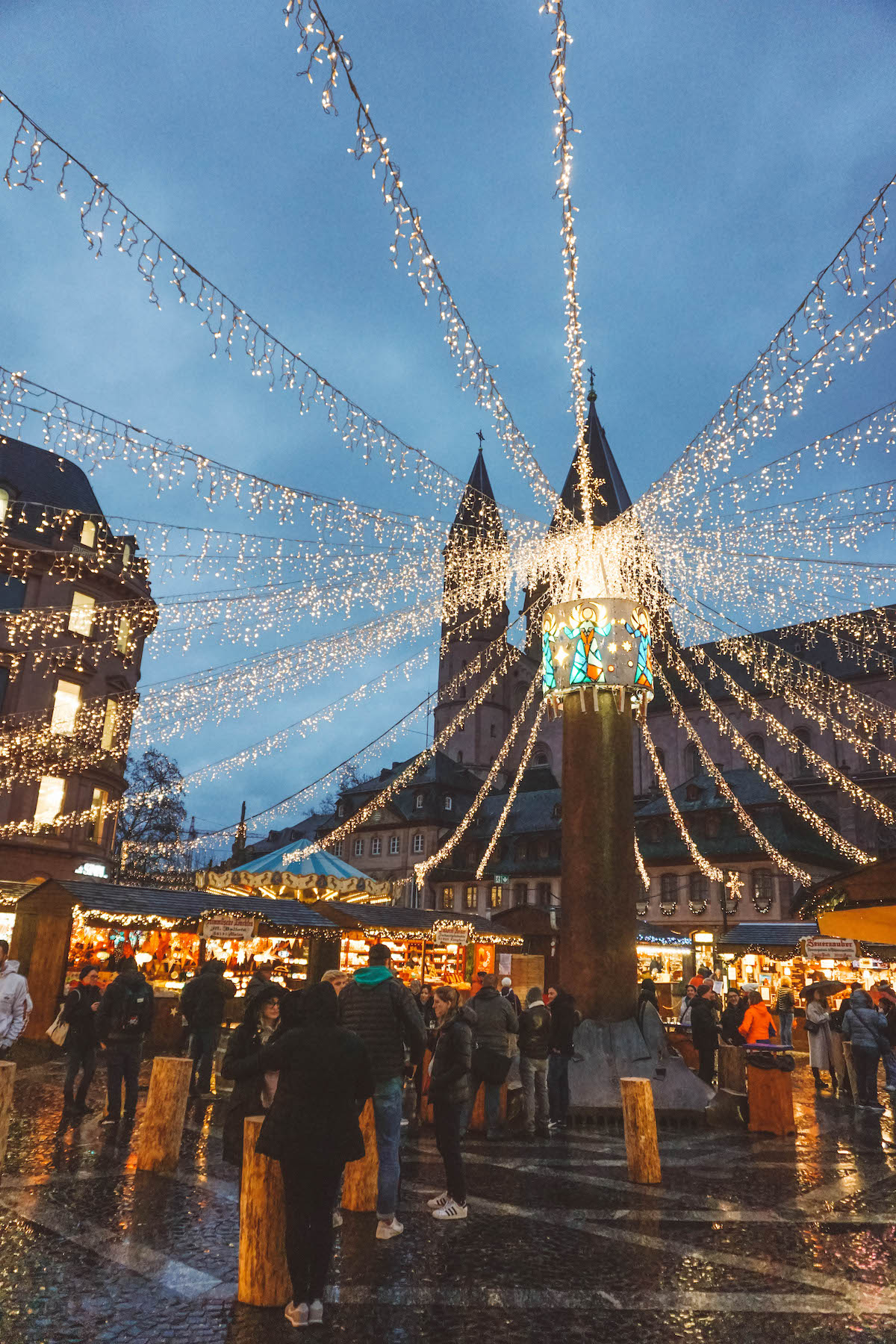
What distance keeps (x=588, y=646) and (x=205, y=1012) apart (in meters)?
7.54

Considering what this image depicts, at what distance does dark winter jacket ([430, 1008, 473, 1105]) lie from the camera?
6668 mm

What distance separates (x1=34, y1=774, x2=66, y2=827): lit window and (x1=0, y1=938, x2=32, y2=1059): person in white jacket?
21.4m

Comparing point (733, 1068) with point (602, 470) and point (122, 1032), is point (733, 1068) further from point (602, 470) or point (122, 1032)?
point (602, 470)

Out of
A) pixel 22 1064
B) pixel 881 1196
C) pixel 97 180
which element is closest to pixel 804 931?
pixel 881 1196

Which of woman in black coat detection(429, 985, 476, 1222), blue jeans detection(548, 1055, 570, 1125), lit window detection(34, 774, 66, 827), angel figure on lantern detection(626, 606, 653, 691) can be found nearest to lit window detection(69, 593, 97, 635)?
lit window detection(34, 774, 66, 827)

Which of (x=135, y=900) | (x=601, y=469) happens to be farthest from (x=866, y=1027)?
(x=601, y=469)

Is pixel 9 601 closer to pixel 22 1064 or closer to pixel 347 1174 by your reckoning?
pixel 22 1064

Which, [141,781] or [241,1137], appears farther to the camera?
[141,781]

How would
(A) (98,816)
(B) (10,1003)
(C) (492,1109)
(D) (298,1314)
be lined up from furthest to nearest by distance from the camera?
(A) (98,816), (C) (492,1109), (B) (10,1003), (D) (298,1314)

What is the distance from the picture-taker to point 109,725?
33312mm

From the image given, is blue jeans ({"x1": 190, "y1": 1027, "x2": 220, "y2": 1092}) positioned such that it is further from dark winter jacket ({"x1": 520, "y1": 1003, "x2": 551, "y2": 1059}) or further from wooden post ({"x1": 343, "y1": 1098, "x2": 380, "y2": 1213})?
wooden post ({"x1": 343, "y1": 1098, "x2": 380, "y2": 1213})

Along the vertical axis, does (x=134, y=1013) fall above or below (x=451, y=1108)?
above

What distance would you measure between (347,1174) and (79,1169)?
106 inches

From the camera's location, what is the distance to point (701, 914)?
133ft
